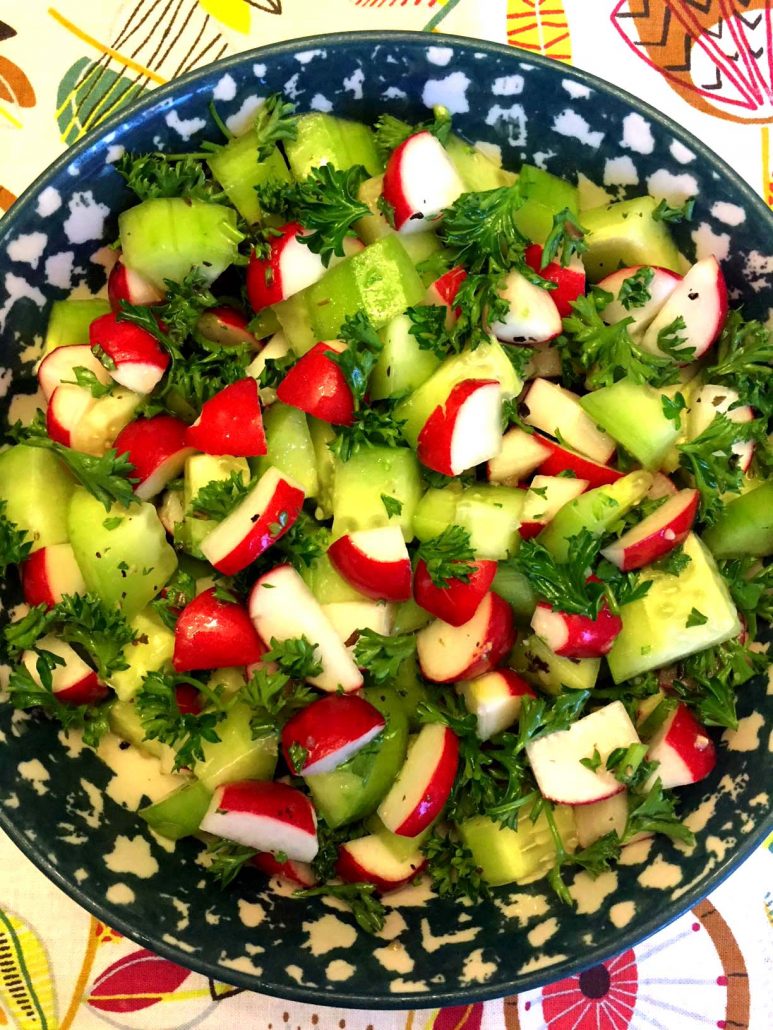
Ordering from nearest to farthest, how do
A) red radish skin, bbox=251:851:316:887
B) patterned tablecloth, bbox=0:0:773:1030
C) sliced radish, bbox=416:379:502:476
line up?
sliced radish, bbox=416:379:502:476 → red radish skin, bbox=251:851:316:887 → patterned tablecloth, bbox=0:0:773:1030

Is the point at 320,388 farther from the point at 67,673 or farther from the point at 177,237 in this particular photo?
the point at 67,673

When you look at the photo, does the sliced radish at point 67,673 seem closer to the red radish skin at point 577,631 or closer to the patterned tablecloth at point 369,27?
the patterned tablecloth at point 369,27

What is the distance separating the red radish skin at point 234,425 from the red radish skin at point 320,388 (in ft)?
0.16

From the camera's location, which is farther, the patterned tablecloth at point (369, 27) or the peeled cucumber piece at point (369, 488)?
the patterned tablecloth at point (369, 27)

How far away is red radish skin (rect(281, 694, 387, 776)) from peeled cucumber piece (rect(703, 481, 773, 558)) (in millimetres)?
549

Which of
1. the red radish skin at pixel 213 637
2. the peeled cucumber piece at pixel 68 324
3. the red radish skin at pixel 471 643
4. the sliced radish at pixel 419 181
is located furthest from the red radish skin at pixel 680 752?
the peeled cucumber piece at pixel 68 324

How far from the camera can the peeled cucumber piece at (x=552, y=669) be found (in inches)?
47.0

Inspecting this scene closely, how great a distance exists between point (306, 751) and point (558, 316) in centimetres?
70

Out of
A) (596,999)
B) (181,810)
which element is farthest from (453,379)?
(596,999)

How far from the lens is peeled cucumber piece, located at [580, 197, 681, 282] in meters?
1.22

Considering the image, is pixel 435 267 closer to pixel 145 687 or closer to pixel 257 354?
pixel 257 354

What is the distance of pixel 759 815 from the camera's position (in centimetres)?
111

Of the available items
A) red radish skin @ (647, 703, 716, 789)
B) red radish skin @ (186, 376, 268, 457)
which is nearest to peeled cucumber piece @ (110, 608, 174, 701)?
red radish skin @ (186, 376, 268, 457)

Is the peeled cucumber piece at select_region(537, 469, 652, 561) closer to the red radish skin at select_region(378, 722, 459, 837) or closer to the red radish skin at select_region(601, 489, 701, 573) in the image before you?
the red radish skin at select_region(601, 489, 701, 573)
